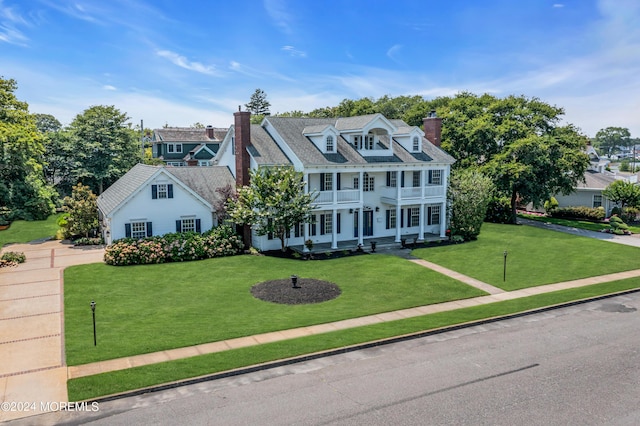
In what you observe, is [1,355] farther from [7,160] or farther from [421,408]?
[7,160]

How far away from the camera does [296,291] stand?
23.4m

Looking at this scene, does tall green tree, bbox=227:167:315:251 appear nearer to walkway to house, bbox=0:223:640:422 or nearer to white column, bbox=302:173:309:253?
white column, bbox=302:173:309:253

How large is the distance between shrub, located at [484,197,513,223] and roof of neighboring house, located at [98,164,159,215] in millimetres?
32004

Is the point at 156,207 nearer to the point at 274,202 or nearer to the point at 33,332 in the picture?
the point at 274,202

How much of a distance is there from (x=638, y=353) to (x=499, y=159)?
1224 inches

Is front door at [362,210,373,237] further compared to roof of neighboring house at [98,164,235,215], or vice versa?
front door at [362,210,373,237]

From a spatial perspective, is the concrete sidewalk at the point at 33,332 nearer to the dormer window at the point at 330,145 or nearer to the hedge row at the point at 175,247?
the hedge row at the point at 175,247

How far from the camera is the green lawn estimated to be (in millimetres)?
37031

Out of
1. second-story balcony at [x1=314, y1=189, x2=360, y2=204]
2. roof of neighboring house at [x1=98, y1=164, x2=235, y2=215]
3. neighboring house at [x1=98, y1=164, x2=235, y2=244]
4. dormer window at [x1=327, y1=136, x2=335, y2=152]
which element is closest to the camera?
neighboring house at [x1=98, y1=164, x2=235, y2=244]

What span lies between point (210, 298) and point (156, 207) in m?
11.8

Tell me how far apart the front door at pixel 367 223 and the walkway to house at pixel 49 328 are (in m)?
6.35

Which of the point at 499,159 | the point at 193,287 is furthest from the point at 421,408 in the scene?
the point at 499,159

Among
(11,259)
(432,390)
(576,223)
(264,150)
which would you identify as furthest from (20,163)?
(576,223)

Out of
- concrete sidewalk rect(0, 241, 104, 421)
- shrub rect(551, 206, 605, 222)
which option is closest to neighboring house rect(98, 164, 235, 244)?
concrete sidewalk rect(0, 241, 104, 421)
